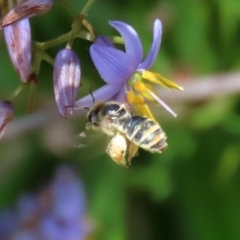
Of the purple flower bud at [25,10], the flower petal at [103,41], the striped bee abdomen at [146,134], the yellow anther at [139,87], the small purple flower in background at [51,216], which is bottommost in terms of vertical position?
the small purple flower in background at [51,216]

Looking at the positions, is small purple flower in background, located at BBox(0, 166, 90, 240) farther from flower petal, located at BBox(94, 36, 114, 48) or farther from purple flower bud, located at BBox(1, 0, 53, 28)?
purple flower bud, located at BBox(1, 0, 53, 28)

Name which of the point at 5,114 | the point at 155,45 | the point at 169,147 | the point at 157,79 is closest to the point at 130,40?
the point at 155,45

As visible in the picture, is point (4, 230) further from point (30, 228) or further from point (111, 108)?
point (111, 108)

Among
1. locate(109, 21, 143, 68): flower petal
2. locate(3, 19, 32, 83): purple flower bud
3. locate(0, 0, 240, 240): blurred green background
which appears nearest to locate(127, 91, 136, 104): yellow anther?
locate(109, 21, 143, 68): flower petal

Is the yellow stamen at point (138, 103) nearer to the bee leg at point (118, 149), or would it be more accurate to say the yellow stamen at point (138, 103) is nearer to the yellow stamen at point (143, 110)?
the yellow stamen at point (143, 110)

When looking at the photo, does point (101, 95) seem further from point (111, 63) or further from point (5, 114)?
point (5, 114)

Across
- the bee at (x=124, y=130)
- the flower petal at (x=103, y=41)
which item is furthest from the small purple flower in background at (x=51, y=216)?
the flower petal at (x=103, y=41)

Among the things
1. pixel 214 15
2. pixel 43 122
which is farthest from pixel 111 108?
pixel 214 15
